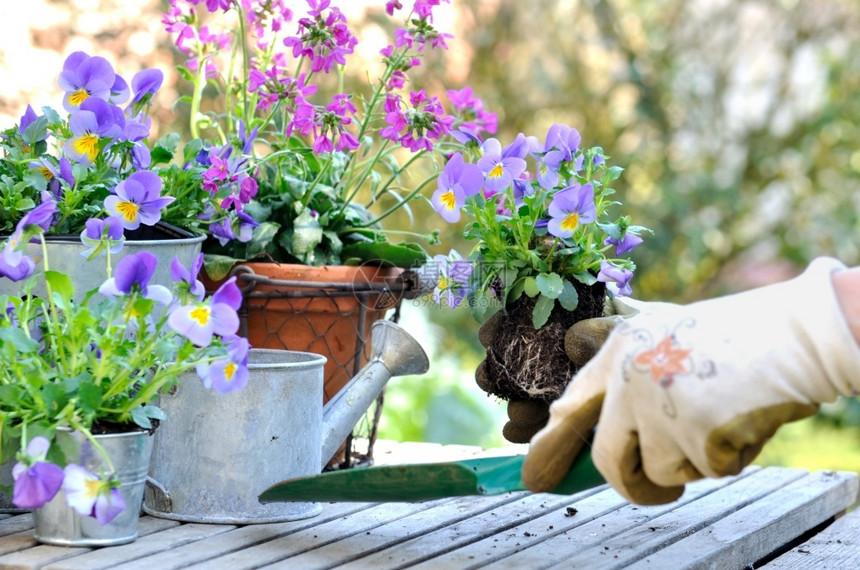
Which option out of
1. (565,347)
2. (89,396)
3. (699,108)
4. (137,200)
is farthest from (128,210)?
(699,108)

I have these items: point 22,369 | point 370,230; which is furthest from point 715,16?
point 22,369

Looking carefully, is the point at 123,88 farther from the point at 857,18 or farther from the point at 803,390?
→ the point at 857,18

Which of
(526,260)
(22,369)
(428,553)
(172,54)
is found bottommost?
(428,553)

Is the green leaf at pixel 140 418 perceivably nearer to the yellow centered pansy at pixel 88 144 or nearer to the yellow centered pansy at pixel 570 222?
the yellow centered pansy at pixel 88 144

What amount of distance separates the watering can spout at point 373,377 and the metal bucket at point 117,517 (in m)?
0.31

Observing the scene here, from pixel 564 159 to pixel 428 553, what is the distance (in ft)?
1.80

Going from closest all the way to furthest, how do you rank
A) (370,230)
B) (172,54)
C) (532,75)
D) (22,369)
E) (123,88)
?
(22,369), (123,88), (370,230), (172,54), (532,75)

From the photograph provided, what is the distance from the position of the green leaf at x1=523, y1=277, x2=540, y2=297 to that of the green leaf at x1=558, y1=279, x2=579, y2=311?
0.12ft

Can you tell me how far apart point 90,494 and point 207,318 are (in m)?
0.21

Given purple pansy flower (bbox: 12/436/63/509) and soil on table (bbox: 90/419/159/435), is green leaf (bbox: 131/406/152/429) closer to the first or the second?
soil on table (bbox: 90/419/159/435)

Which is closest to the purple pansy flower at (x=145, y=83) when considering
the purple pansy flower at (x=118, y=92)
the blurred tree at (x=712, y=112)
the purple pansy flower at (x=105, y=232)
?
the purple pansy flower at (x=118, y=92)

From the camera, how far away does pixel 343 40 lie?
4.97 feet

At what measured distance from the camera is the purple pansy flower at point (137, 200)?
4.01 ft

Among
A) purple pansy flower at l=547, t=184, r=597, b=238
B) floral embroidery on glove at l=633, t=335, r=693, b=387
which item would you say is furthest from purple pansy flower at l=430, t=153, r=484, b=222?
floral embroidery on glove at l=633, t=335, r=693, b=387
